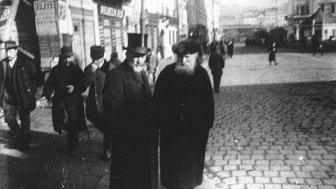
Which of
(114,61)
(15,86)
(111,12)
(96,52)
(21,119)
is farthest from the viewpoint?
(111,12)

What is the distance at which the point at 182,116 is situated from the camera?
4383 millimetres

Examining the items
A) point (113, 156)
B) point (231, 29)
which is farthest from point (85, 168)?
point (231, 29)

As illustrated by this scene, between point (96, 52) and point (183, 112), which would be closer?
point (183, 112)

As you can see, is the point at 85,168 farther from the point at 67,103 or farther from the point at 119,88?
the point at 119,88

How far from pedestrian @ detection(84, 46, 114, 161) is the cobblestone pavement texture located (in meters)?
0.41

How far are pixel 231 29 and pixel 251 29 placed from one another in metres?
6.00

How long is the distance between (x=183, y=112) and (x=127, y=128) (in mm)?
648

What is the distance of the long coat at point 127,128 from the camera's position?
14.3 ft

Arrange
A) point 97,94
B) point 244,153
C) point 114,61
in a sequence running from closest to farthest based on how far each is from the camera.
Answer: point 97,94
point 244,153
point 114,61

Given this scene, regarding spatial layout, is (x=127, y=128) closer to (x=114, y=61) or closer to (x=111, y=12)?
(x=114, y=61)

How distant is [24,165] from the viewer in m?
6.25

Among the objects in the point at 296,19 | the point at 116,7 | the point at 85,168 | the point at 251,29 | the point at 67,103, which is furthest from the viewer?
the point at 251,29

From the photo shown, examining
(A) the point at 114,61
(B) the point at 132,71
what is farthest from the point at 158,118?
(A) the point at 114,61

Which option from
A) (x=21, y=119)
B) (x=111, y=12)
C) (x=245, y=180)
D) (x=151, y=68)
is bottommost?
(x=245, y=180)
